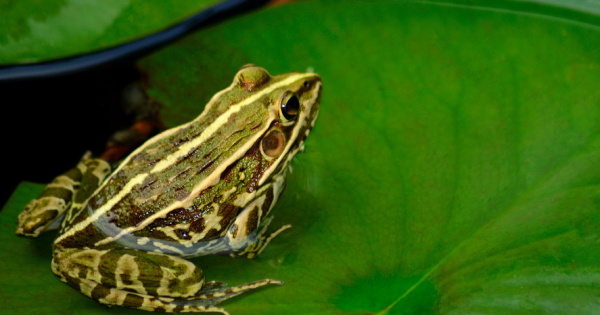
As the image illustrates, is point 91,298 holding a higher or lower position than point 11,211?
lower

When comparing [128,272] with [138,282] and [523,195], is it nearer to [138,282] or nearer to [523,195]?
[138,282]

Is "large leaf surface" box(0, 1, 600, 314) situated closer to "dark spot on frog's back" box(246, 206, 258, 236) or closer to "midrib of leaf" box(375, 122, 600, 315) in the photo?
"midrib of leaf" box(375, 122, 600, 315)

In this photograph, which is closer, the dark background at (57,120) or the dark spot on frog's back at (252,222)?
the dark spot on frog's back at (252,222)

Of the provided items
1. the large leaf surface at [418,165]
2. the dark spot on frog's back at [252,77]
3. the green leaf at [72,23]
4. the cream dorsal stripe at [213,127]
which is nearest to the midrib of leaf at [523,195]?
the large leaf surface at [418,165]

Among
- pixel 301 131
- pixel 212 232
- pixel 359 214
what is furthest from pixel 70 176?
pixel 359 214

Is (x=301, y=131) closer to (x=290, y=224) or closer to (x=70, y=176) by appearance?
(x=290, y=224)

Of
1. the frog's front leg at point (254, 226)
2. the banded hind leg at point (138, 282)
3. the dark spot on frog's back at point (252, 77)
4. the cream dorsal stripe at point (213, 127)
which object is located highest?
the dark spot on frog's back at point (252, 77)

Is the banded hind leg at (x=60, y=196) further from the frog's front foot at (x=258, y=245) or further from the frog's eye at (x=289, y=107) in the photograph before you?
the frog's eye at (x=289, y=107)
